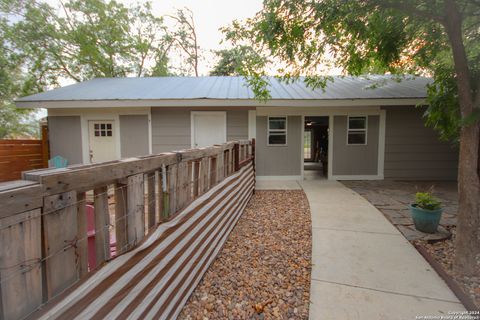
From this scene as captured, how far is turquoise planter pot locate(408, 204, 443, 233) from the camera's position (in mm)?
3357

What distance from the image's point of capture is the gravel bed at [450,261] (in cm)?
227

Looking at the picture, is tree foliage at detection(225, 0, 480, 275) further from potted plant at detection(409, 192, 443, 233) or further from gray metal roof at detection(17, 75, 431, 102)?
gray metal roof at detection(17, 75, 431, 102)

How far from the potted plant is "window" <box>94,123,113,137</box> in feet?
25.9

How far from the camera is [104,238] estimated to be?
126 cm

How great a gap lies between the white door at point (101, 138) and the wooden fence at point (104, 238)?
5985mm

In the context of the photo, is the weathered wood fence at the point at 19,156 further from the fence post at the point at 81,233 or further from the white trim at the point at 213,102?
the fence post at the point at 81,233

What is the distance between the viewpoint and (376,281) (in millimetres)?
2422

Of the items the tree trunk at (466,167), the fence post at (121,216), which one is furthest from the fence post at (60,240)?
the tree trunk at (466,167)

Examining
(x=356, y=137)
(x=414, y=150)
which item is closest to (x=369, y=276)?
(x=356, y=137)

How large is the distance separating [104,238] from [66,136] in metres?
7.66

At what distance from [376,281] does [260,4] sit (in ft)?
12.5

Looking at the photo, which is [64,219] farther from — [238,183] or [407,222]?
[407,222]

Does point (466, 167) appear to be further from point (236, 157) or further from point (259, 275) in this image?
point (236, 157)

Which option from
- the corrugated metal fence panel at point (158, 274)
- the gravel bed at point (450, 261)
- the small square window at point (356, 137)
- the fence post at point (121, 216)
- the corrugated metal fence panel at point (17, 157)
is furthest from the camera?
the small square window at point (356, 137)
